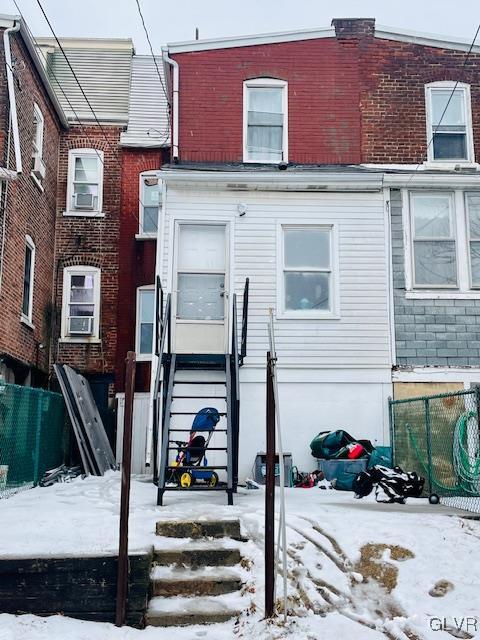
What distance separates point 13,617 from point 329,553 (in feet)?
→ 8.52

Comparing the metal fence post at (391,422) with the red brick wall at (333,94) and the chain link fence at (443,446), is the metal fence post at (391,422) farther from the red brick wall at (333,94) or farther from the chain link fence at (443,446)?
the red brick wall at (333,94)

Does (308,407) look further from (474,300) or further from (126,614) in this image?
(126,614)

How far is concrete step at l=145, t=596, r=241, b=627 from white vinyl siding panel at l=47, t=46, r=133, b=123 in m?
14.0

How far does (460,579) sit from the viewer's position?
5.62 m

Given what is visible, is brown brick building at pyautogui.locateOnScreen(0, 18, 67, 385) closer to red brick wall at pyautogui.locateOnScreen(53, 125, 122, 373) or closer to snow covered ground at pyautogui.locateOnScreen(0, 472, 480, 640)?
red brick wall at pyautogui.locateOnScreen(53, 125, 122, 373)

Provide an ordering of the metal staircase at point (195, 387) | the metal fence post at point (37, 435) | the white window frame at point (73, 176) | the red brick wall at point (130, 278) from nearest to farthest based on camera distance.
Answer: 1. the metal staircase at point (195, 387)
2. the metal fence post at point (37, 435)
3. the red brick wall at point (130, 278)
4. the white window frame at point (73, 176)

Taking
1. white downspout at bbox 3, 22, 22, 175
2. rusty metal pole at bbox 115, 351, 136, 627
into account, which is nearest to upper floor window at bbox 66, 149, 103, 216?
white downspout at bbox 3, 22, 22, 175

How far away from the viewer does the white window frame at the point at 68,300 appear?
15.7 metres

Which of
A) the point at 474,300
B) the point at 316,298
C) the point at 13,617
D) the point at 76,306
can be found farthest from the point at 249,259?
the point at 13,617

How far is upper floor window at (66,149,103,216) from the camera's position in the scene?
53.5ft

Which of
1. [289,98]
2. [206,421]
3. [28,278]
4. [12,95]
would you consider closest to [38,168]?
[12,95]

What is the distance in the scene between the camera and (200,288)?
11.4 m

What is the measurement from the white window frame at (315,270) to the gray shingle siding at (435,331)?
97 centimetres

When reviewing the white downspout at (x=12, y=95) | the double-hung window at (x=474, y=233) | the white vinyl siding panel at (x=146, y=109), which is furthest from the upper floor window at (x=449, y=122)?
the white downspout at (x=12, y=95)
